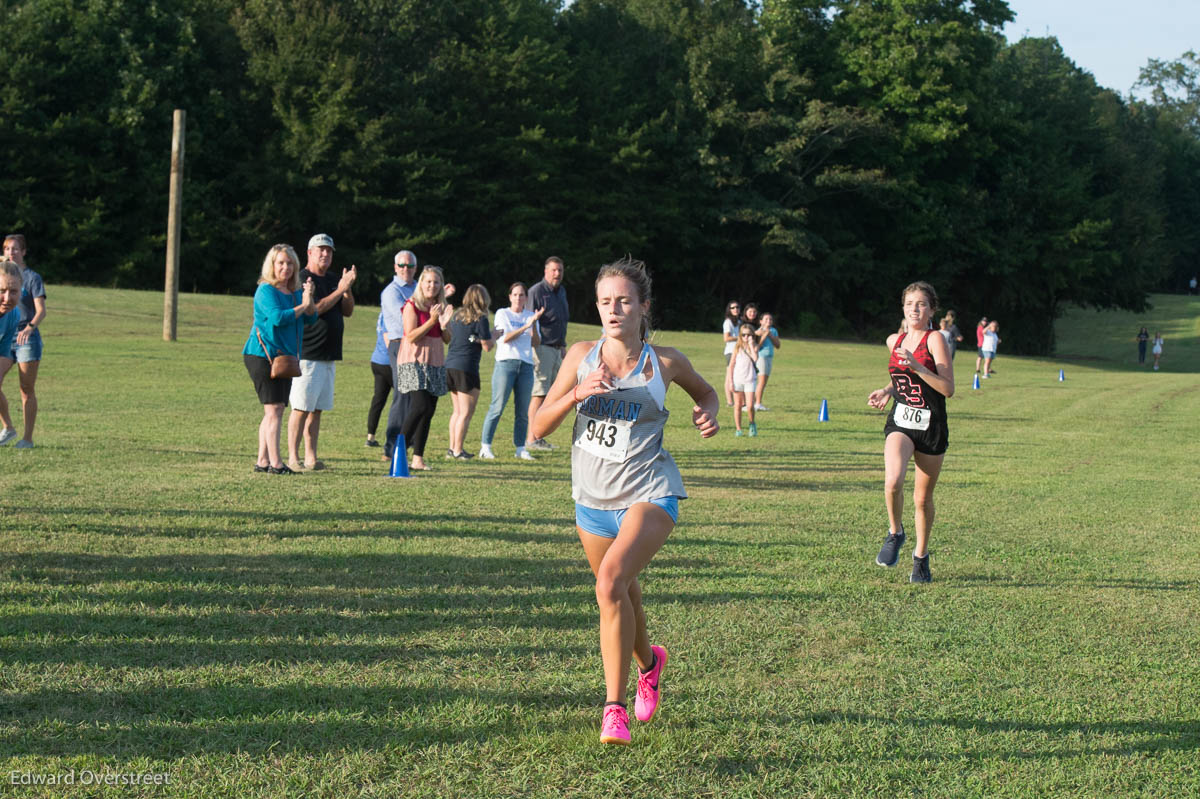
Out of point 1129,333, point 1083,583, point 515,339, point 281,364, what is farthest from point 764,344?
point 1129,333

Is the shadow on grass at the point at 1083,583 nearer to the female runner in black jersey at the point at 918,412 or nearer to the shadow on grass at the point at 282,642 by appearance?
the female runner in black jersey at the point at 918,412

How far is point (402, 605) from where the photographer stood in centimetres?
637

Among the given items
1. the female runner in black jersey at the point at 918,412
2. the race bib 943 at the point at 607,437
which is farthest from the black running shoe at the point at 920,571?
the race bib 943 at the point at 607,437

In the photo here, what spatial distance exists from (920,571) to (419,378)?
18.3 ft

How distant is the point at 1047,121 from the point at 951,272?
13.0 meters

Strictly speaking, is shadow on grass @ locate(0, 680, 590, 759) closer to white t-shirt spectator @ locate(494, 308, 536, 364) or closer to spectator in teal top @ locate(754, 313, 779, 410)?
Result: white t-shirt spectator @ locate(494, 308, 536, 364)

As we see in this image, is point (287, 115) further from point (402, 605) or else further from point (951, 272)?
point (402, 605)

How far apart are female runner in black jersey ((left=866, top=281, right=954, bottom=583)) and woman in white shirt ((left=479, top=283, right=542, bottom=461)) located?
5.50 meters

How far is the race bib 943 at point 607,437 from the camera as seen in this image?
467 centimetres

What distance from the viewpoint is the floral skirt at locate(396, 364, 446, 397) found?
11305mm

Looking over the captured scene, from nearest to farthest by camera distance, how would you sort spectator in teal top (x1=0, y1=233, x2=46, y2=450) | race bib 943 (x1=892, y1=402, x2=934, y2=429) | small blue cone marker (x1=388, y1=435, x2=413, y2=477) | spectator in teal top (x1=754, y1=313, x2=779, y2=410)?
race bib 943 (x1=892, y1=402, x2=934, y2=429)
small blue cone marker (x1=388, y1=435, x2=413, y2=477)
spectator in teal top (x1=0, y1=233, x2=46, y2=450)
spectator in teal top (x1=754, y1=313, x2=779, y2=410)

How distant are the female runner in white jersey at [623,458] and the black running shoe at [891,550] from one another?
3.36 metres

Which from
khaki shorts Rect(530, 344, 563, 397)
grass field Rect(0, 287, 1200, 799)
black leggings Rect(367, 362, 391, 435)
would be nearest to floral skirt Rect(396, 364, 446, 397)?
grass field Rect(0, 287, 1200, 799)

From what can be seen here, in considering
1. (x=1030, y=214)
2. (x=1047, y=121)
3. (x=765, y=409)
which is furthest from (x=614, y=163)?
(x=765, y=409)
